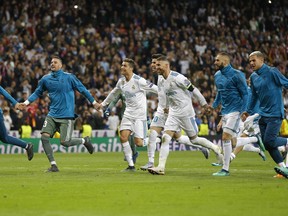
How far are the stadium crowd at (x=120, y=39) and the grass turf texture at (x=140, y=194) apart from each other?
52.1 ft

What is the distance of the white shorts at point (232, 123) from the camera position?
1689cm

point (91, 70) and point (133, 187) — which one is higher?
point (91, 70)

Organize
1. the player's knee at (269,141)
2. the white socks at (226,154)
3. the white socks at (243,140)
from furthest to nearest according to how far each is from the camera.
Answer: the white socks at (243,140), the white socks at (226,154), the player's knee at (269,141)

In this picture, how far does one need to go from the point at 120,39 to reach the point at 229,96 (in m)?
20.8

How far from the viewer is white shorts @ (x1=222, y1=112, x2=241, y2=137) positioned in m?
16.9

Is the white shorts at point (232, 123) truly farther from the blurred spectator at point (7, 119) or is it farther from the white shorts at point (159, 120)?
the blurred spectator at point (7, 119)

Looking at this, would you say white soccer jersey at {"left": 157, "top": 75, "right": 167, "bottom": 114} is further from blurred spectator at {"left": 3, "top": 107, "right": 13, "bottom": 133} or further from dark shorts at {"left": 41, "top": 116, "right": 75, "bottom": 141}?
blurred spectator at {"left": 3, "top": 107, "right": 13, "bottom": 133}

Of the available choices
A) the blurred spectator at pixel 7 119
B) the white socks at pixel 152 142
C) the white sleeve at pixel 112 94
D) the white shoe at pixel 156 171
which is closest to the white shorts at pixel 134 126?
the white socks at pixel 152 142

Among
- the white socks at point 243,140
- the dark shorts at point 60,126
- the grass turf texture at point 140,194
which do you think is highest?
the dark shorts at point 60,126

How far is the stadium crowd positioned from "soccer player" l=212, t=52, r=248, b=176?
1538 cm

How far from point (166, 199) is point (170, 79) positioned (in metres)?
5.92

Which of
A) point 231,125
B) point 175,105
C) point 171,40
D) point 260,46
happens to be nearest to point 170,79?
point 175,105

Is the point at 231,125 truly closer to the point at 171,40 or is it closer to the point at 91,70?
the point at 91,70

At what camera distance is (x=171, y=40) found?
39312mm
